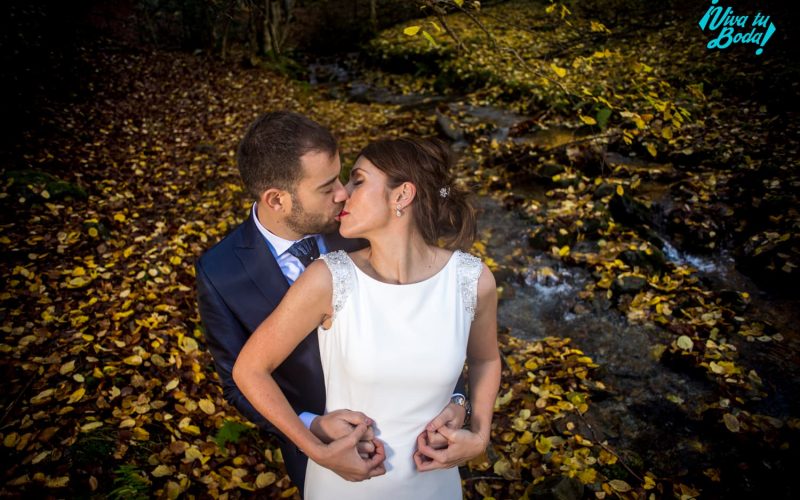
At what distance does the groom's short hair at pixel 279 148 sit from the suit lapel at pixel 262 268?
1.10 feet

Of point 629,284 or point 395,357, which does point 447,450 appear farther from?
point 629,284

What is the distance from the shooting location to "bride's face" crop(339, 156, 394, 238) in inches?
76.7

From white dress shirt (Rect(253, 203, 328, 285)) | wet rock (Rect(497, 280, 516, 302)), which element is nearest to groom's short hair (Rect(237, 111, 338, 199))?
white dress shirt (Rect(253, 203, 328, 285))

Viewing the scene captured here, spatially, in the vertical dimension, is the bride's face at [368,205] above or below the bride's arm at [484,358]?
above

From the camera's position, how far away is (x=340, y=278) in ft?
6.02

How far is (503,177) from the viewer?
734cm

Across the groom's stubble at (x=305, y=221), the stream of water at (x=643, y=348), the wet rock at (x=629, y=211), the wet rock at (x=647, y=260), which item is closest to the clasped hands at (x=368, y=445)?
the groom's stubble at (x=305, y=221)

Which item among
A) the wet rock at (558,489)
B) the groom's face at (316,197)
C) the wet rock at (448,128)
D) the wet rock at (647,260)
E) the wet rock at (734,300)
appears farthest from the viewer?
the wet rock at (448,128)

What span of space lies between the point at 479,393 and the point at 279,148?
5.72ft

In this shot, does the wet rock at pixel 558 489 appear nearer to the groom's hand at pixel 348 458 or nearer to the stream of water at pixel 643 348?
the stream of water at pixel 643 348

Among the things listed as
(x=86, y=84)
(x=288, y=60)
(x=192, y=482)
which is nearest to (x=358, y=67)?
(x=288, y=60)

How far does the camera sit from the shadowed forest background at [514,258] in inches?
126

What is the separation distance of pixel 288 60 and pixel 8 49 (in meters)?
7.08

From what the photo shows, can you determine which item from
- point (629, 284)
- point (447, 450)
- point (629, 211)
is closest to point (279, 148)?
point (447, 450)
